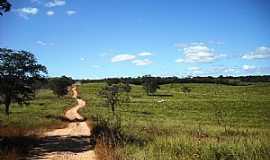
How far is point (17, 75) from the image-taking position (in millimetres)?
49938

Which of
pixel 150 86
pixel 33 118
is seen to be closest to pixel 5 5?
pixel 33 118

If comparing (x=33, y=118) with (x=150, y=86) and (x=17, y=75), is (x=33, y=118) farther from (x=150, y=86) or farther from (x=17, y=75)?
(x=150, y=86)

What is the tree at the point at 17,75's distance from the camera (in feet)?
159

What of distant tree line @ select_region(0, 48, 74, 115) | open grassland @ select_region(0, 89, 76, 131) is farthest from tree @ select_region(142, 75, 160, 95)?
distant tree line @ select_region(0, 48, 74, 115)

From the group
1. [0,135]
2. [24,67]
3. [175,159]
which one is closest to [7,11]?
[0,135]

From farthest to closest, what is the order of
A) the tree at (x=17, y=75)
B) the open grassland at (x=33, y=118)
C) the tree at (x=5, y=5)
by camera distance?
the tree at (x=17, y=75)
the open grassland at (x=33, y=118)
the tree at (x=5, y=5)

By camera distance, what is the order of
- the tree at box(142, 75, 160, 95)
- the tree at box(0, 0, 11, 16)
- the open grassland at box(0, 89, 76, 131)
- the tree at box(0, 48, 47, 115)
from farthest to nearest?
the tree at box(142, 75, 160, 95) → the tree at box(0, 48, 47, 115) → the open grassland at box(0, 89, 76, 131) → the tree at box(0, 0, 11, 16)

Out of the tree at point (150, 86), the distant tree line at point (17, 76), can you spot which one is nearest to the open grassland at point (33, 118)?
the distant tree line at point (17, 76)

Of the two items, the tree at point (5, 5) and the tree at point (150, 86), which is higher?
the tree at point (5, 5)

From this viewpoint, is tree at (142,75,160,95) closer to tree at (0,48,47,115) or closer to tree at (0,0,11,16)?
tree at (0,48,47,115)

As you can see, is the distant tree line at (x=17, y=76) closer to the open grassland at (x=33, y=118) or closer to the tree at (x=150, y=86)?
the open grassland at (x=33, y=118)

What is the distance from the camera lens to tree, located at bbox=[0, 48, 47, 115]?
48334 mm

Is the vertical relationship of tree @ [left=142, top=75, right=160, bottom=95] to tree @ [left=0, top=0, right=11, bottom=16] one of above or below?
below

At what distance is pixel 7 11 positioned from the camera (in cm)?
2128
